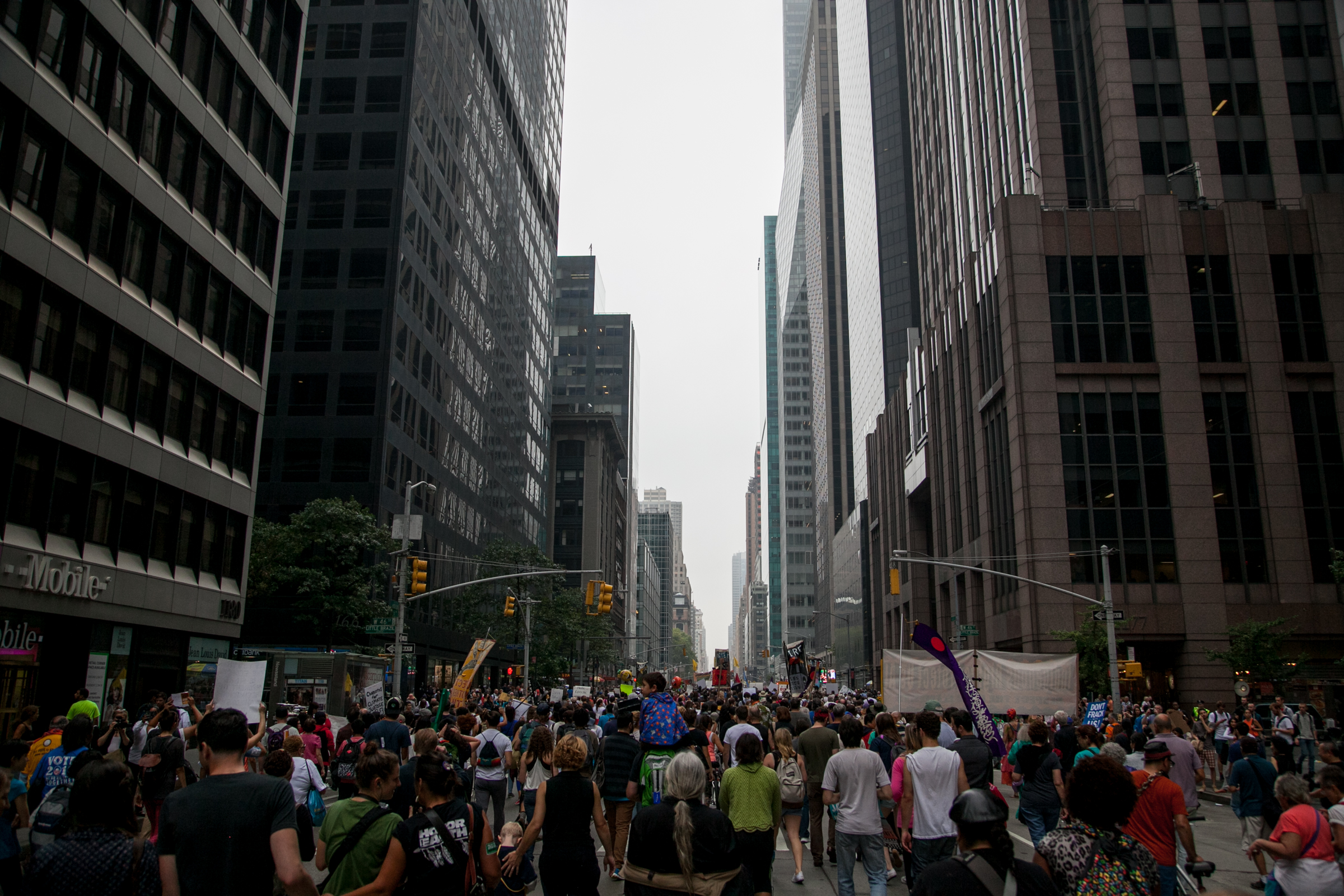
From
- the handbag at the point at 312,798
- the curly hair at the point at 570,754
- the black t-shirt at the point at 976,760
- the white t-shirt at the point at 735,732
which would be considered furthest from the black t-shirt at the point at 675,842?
the white t-shirt at the point at 735,732

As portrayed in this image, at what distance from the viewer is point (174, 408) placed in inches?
1115

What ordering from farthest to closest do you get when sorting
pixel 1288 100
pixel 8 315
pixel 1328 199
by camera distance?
pixel 1288 100, pixel 1328 199, pixel 8 315

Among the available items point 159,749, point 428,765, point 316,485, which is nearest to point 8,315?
point 159,749

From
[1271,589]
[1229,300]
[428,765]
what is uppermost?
[1229,300]

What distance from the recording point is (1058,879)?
543cm

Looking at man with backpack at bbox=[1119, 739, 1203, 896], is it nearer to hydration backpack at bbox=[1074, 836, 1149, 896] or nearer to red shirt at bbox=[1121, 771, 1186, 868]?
red shirt at bbox=[1121, 771, 1186, 868]

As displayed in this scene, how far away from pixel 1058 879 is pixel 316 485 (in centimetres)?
5260

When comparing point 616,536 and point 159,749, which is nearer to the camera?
point 159,749

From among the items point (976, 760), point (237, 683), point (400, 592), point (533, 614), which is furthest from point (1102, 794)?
point (533, 614)

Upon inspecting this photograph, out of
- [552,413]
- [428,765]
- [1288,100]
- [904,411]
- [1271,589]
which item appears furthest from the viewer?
[552,413]

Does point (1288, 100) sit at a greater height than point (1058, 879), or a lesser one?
greater

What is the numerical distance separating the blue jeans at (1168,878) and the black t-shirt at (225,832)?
7.20 meters

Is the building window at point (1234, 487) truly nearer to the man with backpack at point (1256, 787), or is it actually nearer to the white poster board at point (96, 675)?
the man with backpack at point (1256, 787)

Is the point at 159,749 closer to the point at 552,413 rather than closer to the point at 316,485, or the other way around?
the point at 316,485
